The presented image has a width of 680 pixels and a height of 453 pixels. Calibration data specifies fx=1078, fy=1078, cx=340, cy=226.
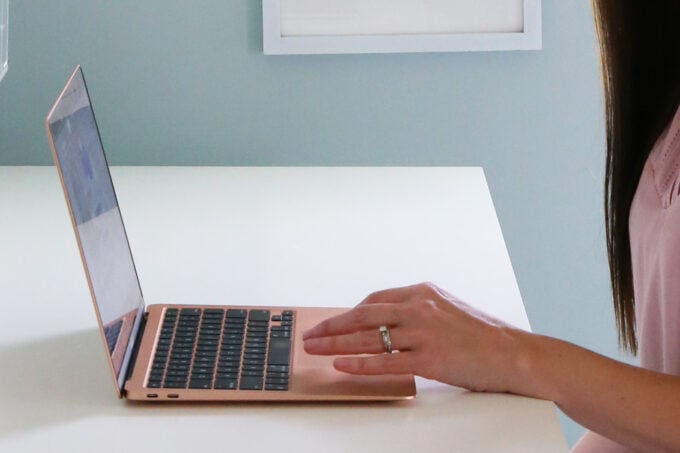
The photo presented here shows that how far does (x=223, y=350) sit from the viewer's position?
2.86ft

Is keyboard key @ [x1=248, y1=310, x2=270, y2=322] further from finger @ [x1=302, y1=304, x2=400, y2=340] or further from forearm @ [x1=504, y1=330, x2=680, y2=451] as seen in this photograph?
forearm @ [x1=504, y1=330, x2=680, y2=451]

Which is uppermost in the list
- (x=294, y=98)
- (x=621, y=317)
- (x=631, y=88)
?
(x=631, y=88)

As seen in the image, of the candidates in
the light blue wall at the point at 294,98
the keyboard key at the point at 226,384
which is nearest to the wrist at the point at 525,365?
the keyboard key at the point at 226,384

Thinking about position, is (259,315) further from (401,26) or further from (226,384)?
(401,26)

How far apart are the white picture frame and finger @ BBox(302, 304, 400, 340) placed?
0.77 m

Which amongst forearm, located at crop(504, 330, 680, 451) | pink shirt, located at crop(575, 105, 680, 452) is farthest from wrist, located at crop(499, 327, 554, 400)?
pink shirt, located at crop(575, 105, 680, 452)

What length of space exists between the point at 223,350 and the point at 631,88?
43cm

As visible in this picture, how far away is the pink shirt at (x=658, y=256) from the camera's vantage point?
81 centimetres

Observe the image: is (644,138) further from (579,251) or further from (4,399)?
(579,251)

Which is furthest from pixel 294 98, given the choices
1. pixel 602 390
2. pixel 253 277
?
pixel 602 390

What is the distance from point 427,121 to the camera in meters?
1.63

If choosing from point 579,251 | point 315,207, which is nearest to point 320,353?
point 315,207

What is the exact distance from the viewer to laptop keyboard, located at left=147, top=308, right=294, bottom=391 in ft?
2.71

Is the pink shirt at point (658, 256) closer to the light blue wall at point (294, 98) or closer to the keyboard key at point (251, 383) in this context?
the keyboard key at point (251, 383)
